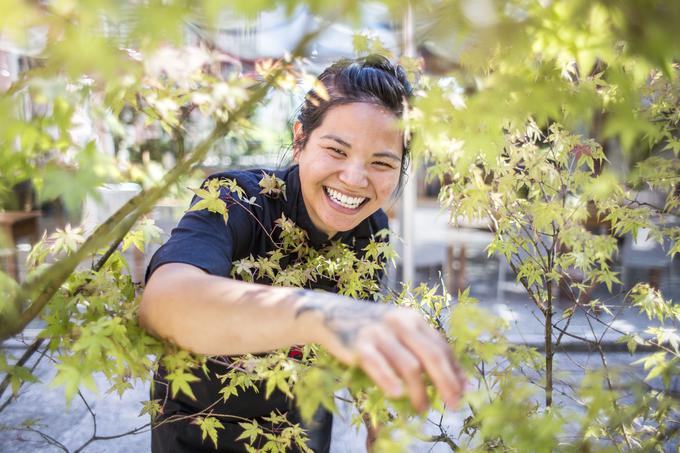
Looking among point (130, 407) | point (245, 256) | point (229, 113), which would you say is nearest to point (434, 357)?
point (229, 113)

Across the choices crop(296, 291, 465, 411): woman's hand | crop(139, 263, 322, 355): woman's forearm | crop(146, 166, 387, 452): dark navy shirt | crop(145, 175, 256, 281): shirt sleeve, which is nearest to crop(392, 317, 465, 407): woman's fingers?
crop(296, 291, 465, 411): woman's hand

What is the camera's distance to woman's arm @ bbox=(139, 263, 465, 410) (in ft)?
2.41

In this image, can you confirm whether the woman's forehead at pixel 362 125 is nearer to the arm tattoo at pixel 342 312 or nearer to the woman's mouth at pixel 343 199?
the woman's mouth at pixel 343 199

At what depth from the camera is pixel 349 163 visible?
1.49 meters

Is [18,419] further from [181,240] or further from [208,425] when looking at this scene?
[181,240]

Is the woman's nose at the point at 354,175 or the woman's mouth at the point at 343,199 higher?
the woman's nose at the point at 354,175

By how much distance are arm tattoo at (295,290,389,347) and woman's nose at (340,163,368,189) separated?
0.63m

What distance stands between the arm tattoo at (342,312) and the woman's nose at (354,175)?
24.7 inches

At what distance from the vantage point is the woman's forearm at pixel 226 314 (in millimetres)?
880

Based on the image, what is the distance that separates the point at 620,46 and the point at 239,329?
0.84 m

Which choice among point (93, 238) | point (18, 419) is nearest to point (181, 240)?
point (93, 238)

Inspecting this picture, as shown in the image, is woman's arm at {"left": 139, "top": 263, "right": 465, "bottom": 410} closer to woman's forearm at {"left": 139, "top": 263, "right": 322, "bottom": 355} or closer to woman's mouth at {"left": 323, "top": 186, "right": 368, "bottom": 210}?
woman's forearm at {"left": 139, "top": 263, "right": 322, "bottom": 355}

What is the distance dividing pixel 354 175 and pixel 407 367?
824 mm

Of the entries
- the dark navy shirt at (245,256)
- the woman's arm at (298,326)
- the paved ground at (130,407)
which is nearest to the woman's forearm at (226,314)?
the woman's arm at (298,326)
